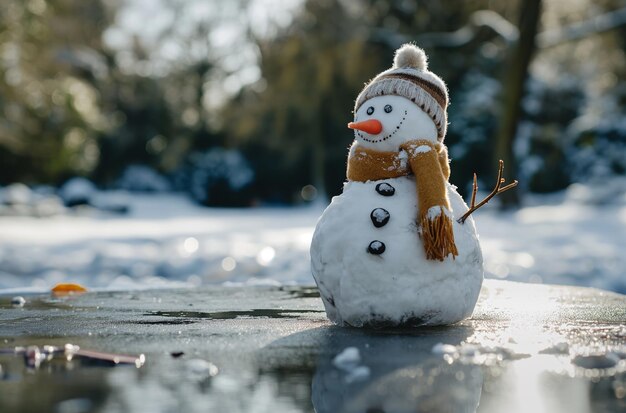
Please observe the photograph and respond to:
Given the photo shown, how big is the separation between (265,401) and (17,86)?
1263 centimetres

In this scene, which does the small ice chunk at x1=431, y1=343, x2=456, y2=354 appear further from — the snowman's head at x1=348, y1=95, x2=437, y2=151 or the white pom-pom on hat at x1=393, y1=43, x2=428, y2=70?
the white pom-pom on hat at x1=393, y1=43, x2=428, y2=70

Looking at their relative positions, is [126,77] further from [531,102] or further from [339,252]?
[339,252]

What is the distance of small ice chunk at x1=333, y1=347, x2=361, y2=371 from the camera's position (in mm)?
3336

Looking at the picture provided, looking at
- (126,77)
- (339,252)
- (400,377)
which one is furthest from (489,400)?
(126,77)

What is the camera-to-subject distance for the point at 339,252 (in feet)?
14.3

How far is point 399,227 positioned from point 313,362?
108 centimetres

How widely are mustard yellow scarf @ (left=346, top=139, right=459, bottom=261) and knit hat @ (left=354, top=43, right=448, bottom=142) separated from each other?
0.62 feet

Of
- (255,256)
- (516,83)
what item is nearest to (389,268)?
(255,256)

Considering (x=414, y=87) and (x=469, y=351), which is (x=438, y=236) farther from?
(x=414, y=87)

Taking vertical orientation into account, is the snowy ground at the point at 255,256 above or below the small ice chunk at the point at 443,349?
above

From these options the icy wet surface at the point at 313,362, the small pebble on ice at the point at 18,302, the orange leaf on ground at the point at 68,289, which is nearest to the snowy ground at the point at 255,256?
the orange leaf on ground at the point at 68,289

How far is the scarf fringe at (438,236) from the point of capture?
13.7ft

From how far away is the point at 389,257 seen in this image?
4230mm

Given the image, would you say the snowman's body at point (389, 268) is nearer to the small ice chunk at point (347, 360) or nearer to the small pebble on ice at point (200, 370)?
the small ice chunk at point (347, 360)
